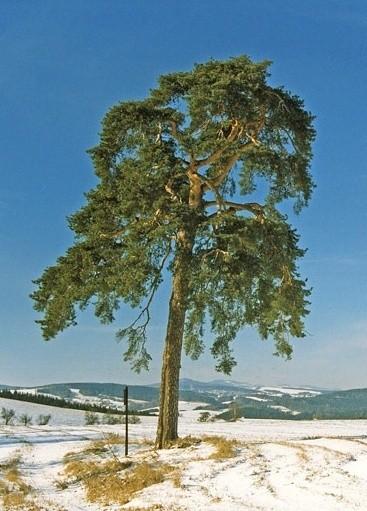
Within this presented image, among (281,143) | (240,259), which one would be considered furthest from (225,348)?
(281,143)

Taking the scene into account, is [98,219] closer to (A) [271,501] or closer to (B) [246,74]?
(B) [246,74]

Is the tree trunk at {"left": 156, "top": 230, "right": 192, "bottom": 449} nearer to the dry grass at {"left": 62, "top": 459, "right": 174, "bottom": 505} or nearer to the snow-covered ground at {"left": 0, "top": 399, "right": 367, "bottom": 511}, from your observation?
the snow-covered ground at {"left": 0, "top": 399, "right": 367, "bottom": 511}

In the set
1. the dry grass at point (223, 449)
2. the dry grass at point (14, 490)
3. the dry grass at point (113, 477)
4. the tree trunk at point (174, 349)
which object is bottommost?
the dry grass at point (14, 490)

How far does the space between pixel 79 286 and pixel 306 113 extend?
10774 millimetres

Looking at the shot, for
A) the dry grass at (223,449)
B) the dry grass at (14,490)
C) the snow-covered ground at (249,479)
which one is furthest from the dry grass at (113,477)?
the dry grass at (223,449)

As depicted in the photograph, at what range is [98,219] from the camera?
2114cm

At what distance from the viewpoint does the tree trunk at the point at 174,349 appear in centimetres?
1935

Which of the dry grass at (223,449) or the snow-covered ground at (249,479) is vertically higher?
the dry grass at (223,449)

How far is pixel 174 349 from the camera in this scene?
65.6 ft

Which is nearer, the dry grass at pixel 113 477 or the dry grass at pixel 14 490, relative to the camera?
the dry grass at pixel 14 490

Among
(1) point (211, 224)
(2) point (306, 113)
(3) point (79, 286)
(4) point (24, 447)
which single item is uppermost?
(2) point (306, 113)

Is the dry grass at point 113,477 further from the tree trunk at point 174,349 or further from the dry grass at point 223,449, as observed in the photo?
the tree trunk at point 174,349

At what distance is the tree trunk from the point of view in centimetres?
1935

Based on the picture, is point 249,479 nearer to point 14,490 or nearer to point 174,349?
point 14,490
